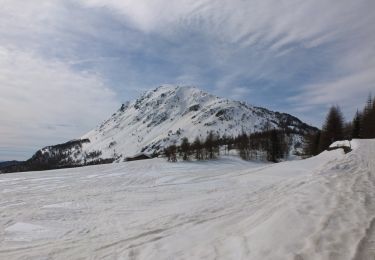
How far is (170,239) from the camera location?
10625 mm

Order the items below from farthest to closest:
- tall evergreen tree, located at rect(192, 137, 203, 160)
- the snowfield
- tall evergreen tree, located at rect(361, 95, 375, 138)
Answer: tall evergreen tree, located at rect(192, 137, 203, 160)
tall evergreen tree, located at rect(361, 95, 375, 138)
the snowfield

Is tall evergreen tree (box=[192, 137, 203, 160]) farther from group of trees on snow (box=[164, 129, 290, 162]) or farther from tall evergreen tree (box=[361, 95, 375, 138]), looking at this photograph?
tall evergreen tree (box=[361, 95, 375, 138])

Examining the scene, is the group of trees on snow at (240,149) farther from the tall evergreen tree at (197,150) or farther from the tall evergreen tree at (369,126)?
the tall evergreen tree at (369,126)

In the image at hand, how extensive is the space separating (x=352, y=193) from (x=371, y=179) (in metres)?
4.45

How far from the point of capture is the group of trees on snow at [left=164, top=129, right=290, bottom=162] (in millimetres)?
83438

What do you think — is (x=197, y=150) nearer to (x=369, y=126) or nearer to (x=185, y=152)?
(x=185, y=152)

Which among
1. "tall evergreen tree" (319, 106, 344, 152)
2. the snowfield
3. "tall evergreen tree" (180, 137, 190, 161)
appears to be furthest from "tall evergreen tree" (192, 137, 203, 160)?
the snowfield

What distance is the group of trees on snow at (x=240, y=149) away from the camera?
83438mm

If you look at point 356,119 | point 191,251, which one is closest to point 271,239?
point 191,251

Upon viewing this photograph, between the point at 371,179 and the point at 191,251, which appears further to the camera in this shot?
the point at 371,179

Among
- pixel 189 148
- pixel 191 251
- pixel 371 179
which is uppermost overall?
pixel 189 148

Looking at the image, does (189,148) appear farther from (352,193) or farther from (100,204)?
(352,193)

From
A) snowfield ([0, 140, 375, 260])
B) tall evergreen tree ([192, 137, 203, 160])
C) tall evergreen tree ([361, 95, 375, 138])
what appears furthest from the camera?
tall evergreen tree ([192, 137, 203, 160])

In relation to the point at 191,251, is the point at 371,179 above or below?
above
